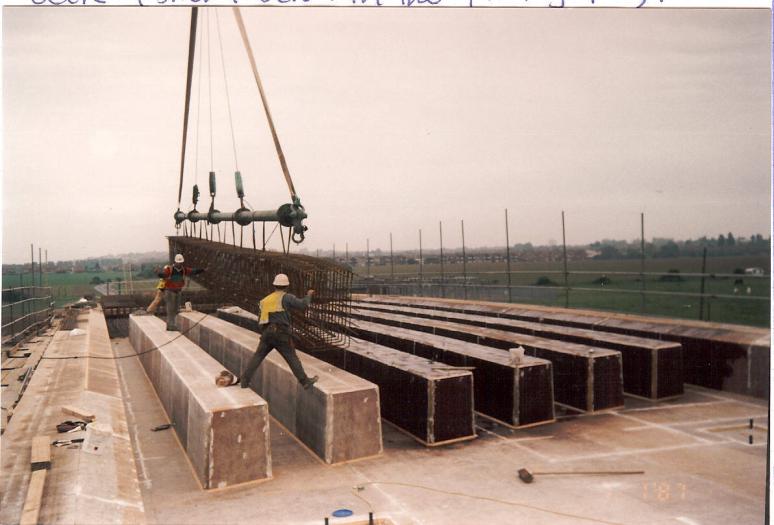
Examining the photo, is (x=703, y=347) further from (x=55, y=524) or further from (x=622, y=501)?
(x=55, y=524)

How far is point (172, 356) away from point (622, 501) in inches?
339

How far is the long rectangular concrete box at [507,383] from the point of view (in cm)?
1059

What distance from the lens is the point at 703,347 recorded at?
12914 millimetres

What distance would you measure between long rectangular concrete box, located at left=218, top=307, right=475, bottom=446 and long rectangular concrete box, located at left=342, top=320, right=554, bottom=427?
979 mm

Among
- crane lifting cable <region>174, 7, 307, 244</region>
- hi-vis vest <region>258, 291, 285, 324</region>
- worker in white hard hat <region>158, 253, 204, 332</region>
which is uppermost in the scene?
crane lifting cable <region>174, 7, 307, 244</region>

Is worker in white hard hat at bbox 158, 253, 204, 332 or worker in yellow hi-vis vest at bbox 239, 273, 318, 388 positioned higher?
worker in white hard hat at bbox 158, 253, 204, 332

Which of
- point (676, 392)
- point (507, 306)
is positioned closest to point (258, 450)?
point (676, 392)

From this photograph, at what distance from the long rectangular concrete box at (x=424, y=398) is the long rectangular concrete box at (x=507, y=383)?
0.98m

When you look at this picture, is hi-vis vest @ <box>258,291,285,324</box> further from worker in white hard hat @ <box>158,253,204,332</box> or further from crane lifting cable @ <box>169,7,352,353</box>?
worker in white hard hat @ <box>158,253,204,332</box>

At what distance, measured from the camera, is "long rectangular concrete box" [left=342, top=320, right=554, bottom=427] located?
34.7 feet

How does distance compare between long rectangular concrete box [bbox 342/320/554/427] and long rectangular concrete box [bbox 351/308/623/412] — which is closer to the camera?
long rectangular concrete box [bbox 342/320/554/427]

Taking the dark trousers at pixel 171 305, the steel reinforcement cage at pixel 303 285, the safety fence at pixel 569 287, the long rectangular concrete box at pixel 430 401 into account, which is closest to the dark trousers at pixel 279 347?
the steel reinforcement cage at pixel 303 285

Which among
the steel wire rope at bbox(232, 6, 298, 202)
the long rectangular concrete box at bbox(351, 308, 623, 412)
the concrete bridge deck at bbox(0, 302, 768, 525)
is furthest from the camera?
the long rectangular concrete box at bbox(351, 308, 623, 412)

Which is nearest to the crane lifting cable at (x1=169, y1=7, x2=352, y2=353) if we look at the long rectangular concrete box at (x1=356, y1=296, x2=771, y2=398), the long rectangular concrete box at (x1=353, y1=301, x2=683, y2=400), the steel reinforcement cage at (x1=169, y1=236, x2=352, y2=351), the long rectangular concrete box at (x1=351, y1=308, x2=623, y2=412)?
the steel reinforcement cage at (x1=169, y1=236, x2=352, y2=351)
